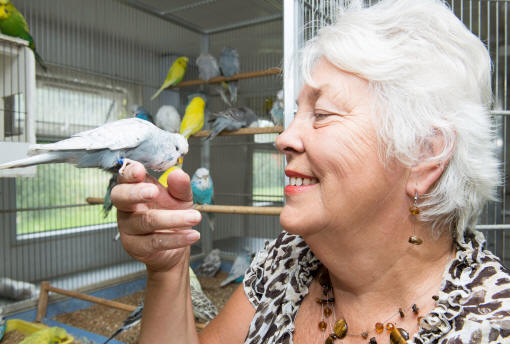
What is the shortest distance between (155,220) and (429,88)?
1.66 feet

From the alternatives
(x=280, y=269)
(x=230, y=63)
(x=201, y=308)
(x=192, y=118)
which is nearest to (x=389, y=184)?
(x=280, y=269)

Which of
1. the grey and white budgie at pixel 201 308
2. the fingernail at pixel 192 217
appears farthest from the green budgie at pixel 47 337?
the fingernail at pixel 192 217

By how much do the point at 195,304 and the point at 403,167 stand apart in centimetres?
158

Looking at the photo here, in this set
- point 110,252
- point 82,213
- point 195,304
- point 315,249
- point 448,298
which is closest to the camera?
point 448,298

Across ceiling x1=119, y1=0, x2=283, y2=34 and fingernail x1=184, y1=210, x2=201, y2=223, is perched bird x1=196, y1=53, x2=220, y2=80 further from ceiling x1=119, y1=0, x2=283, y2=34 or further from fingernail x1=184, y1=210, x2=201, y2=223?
fingernail x1=184, y1=210, x2=201, y2=223

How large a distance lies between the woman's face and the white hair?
25 millimetres

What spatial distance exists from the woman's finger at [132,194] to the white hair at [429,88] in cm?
40

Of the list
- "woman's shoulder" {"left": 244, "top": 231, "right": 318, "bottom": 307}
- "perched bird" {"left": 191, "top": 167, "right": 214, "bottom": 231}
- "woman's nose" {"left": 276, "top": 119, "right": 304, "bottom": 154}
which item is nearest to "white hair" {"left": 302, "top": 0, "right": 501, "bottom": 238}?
"woman's nose" {"left": 276, "top": 119, "right": 304, "bottom": 154}

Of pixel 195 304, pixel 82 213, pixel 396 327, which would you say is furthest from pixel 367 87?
pixel 82 213

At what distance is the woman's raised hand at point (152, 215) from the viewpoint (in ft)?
1.61

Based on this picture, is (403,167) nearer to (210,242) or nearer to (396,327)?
(396,327)

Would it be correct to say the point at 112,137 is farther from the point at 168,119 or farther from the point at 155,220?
the point at 168,119

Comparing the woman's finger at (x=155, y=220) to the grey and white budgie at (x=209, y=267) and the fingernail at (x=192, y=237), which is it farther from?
the grey and white budgie at (x=209, y=267)

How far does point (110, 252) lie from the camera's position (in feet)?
10.3
